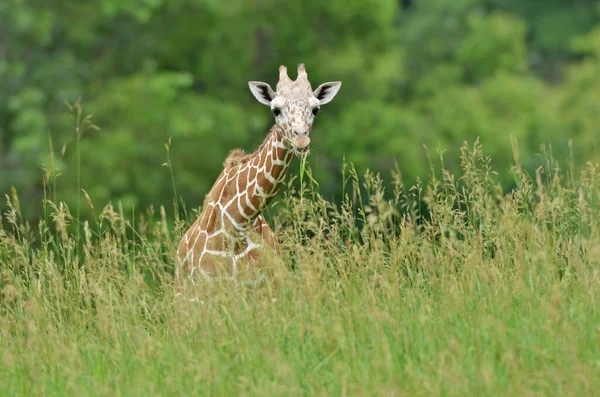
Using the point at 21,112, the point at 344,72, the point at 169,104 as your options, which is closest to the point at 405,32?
the point at 344,72

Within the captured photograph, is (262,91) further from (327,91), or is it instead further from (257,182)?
(257,182)

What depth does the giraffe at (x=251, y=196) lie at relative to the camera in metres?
7.14

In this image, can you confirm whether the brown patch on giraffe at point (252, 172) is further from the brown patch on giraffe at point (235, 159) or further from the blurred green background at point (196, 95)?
the blurred green background at point (196, 95)

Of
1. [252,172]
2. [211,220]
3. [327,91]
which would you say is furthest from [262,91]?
[211,220]

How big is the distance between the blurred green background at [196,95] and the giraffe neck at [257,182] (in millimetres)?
9499

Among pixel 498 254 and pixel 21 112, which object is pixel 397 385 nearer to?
pixel 498 254

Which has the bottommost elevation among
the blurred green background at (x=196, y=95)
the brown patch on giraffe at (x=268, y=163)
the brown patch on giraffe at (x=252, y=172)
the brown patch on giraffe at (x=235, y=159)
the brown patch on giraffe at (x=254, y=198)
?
the brown patch on giraffe at (x=254, y=198)

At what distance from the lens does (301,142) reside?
677 cm

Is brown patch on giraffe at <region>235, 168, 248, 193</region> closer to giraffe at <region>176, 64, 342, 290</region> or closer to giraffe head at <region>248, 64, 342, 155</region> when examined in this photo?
giraffe at <region>176, 64, 342, 290</region>

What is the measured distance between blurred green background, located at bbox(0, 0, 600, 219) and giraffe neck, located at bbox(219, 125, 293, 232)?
950 cm

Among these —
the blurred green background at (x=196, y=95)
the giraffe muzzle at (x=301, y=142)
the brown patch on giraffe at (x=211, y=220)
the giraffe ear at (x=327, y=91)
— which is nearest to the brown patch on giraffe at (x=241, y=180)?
the brown patch on giraffe at (x=211, y=220)

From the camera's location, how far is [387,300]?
19.2 feet

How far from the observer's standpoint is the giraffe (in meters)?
7.14

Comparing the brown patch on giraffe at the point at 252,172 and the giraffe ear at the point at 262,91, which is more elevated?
the giraffe ear at the point at 262,91
